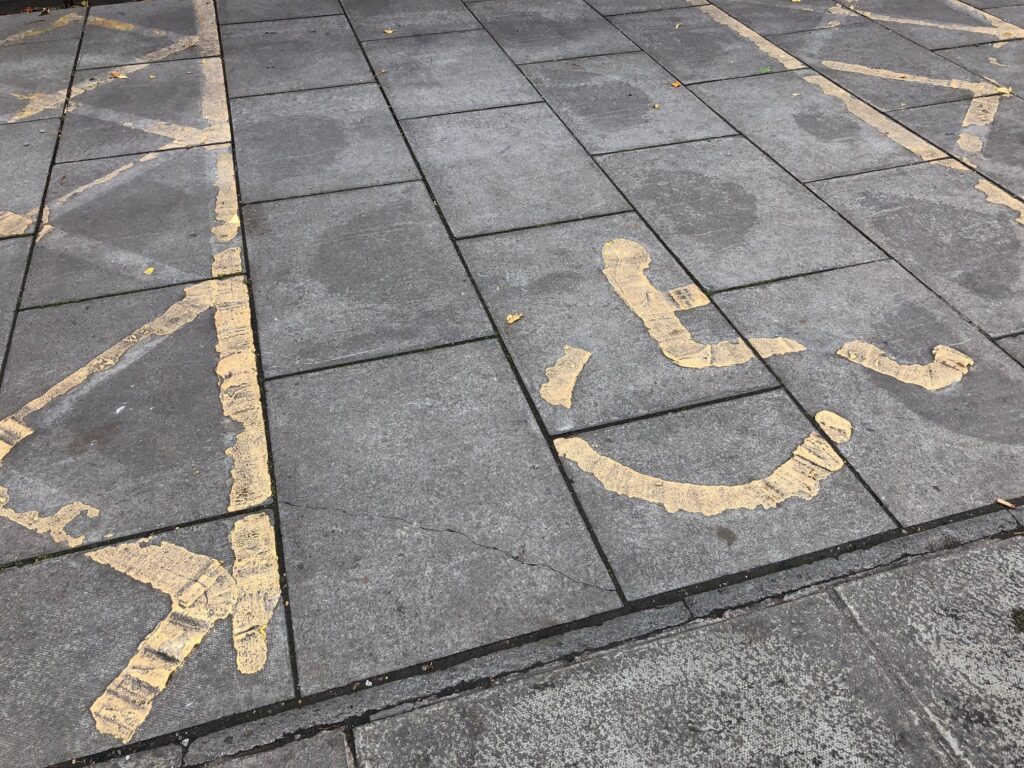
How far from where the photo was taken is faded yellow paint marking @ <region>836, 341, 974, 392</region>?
397cm

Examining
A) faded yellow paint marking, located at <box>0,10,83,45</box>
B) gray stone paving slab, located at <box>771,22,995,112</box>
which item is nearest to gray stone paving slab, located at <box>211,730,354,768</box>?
gray stone paving slab, located at <box>771,22,995,112</box>

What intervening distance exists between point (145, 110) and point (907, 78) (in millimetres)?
6916

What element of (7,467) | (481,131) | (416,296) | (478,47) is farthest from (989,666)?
(478,47)

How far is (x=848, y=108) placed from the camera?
6.58 metres

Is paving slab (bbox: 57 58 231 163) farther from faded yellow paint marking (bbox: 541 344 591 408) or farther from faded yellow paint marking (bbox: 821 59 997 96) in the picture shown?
faded yellow paint marking (bbox: 821 59 997 96)

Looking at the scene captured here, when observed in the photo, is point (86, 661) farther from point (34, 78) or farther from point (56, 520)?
point (34, 78)

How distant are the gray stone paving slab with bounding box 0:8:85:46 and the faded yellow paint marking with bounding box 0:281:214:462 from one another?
554 cm

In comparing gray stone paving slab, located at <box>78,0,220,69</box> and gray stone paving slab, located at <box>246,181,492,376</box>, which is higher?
gray stone paving slab, located at <box>78,0,220,69</box>

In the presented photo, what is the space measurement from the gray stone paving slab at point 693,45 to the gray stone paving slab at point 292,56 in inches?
115

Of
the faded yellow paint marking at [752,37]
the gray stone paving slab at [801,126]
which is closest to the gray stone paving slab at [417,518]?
the gray stone paving slab at [801,126]

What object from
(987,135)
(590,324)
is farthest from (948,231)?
(590,324)

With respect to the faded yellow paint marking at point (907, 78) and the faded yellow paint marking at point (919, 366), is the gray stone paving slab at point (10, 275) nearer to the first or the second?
the faded yellow paint marking at point (919, 366)

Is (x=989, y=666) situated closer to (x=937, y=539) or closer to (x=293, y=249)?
(x=937, y=539)

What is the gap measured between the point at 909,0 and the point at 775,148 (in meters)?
4.65
